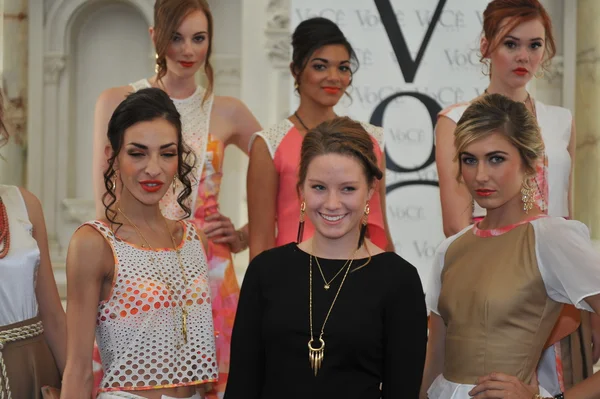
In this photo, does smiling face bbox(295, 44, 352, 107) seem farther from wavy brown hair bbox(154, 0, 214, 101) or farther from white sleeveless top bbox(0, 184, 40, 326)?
white sleeveless top bbox(0, 184, 40, 326)

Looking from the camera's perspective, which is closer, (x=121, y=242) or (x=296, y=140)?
(x=121, y=242)

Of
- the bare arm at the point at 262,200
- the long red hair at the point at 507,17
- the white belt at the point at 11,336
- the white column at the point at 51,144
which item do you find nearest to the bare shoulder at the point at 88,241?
the white belt at the point at 11,336

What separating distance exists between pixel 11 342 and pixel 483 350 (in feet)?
4.23

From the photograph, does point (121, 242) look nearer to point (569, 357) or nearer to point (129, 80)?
point (569, 357)

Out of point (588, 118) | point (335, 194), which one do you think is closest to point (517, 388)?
point (335, 194)

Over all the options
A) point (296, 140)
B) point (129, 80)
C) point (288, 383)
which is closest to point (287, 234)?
point (296, 140)

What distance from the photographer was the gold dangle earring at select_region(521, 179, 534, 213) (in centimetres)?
267

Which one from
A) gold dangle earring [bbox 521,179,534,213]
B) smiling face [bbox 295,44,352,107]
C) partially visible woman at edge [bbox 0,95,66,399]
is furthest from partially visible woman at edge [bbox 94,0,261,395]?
gold dangle earring [bbox 521,179,534,213]

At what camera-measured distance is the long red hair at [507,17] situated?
3.29 metres

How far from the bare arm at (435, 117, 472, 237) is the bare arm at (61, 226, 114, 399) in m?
1.33

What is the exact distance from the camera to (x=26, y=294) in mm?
2568

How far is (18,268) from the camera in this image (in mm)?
2559

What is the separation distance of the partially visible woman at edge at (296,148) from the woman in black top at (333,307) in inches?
32.7

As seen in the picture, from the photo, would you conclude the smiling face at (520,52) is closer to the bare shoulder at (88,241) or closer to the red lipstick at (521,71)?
the red lipstick at (521,71)
